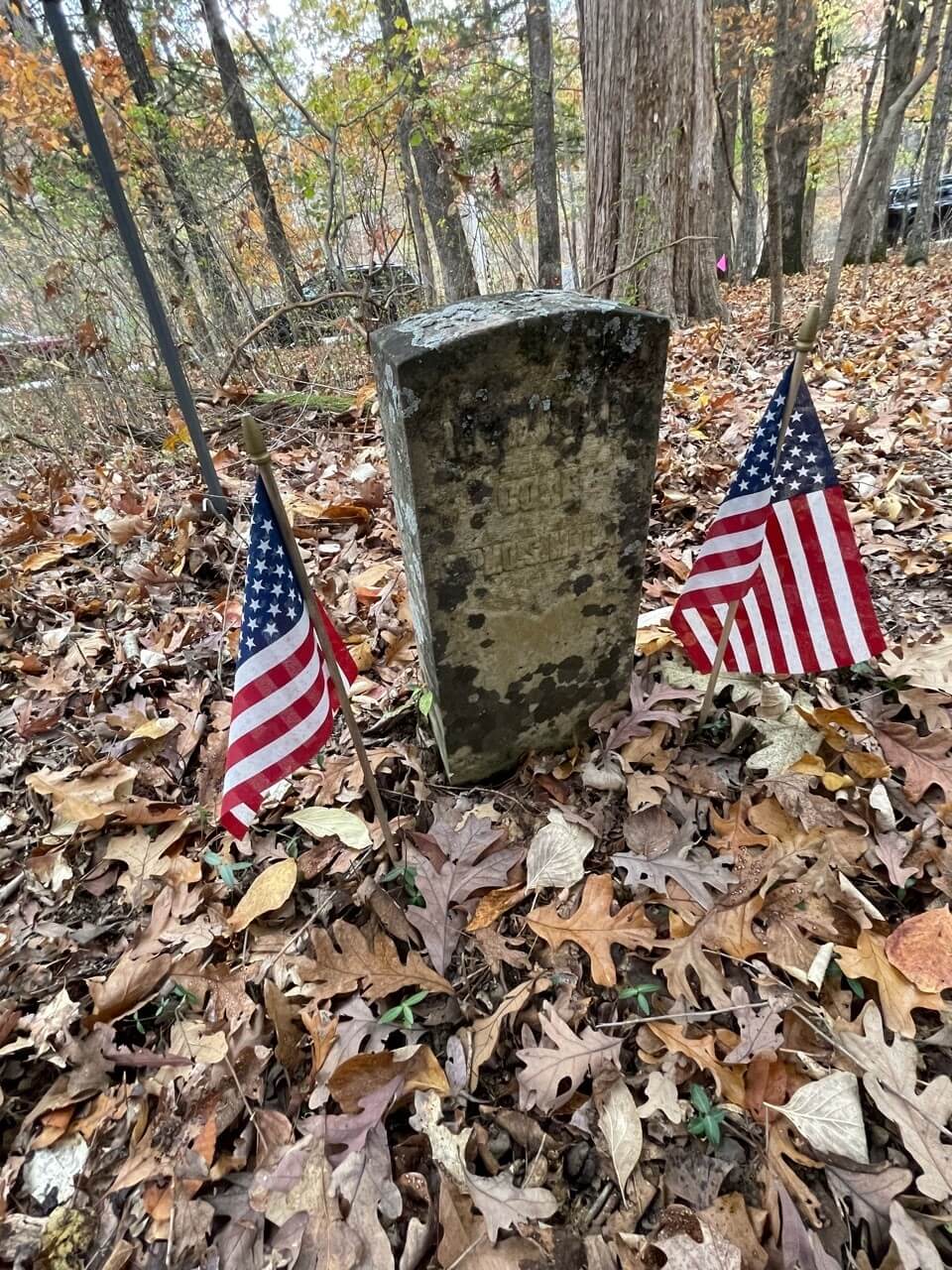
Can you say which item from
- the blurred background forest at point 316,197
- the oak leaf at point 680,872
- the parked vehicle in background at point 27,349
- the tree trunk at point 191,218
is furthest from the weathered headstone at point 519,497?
the tree trunk at point 191,218

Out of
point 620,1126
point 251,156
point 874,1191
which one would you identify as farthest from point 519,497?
point 251,156

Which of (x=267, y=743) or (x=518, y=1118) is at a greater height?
(x=267, y=743)

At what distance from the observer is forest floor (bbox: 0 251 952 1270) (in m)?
1.36

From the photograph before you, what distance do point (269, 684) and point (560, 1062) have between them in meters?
1.14

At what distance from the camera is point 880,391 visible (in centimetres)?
448

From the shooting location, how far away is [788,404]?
5.54 feet

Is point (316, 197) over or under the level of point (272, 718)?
over

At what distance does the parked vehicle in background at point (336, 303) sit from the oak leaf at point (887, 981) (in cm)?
558

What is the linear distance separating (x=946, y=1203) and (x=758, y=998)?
1.53ft

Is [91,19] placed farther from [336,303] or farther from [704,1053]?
[704,1053]

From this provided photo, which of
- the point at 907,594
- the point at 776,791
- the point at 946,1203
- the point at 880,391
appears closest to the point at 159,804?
the point at 776,791

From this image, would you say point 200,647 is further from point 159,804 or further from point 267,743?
point 267,743

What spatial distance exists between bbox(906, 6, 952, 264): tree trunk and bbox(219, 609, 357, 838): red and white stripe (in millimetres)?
12708

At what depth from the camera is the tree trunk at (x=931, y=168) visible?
31.5ft
